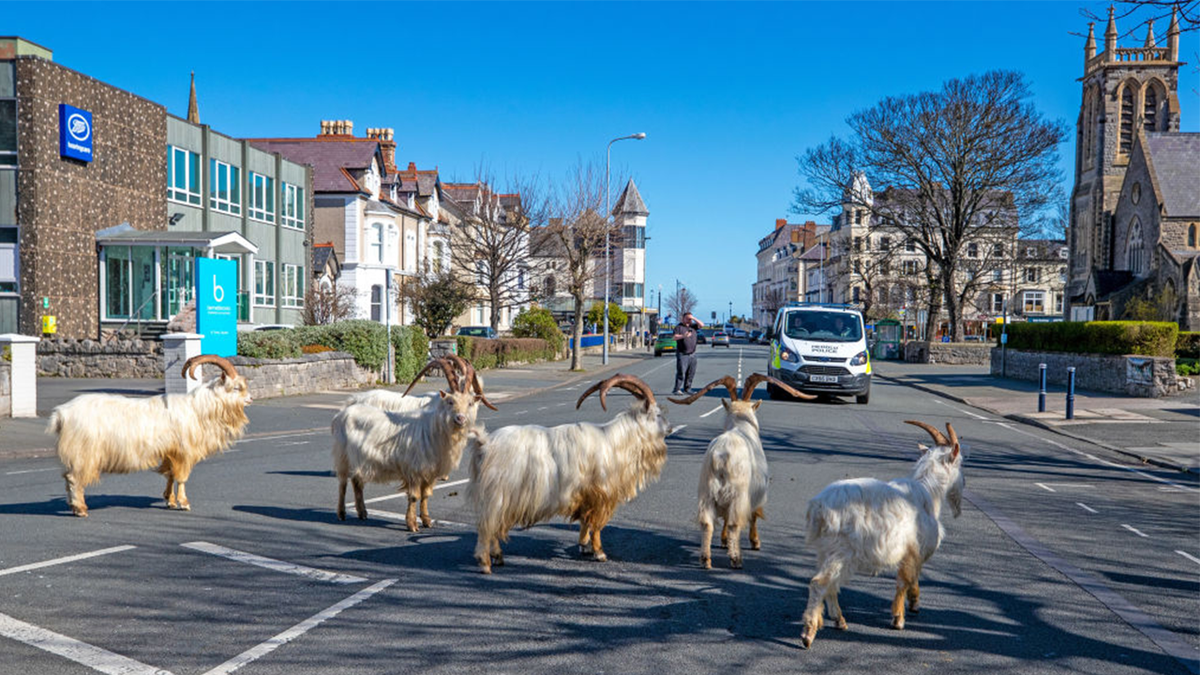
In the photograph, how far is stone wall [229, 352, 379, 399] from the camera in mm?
20969

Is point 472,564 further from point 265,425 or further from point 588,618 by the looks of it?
point 265,425

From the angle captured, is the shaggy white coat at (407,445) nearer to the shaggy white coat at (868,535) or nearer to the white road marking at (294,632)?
the white road marking at (294,632)

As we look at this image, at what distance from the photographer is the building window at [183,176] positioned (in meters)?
34.8

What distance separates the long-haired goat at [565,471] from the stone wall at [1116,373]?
22356 mm

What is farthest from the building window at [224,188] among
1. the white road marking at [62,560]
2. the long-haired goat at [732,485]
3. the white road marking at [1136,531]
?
the white road marking at [1136,531]

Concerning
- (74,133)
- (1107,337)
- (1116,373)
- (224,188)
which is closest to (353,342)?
(74,133)

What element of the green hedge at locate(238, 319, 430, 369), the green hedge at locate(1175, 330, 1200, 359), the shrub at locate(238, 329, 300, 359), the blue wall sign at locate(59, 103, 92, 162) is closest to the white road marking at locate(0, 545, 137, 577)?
the shrub at locate(238, 329, 300, 359)

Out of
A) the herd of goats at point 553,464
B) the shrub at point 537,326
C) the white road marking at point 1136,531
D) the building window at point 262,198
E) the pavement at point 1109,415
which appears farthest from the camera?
the shrub at point 537,326

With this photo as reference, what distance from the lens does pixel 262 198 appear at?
41156 mm

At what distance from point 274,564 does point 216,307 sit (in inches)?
599

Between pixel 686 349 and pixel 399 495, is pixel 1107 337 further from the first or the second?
pixel 399 495

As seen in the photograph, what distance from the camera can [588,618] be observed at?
18.8 feet

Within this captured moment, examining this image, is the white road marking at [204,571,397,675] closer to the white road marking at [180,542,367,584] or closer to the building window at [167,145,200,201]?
the white road marking at [180,542,367,584]

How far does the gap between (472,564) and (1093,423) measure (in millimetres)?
16535
